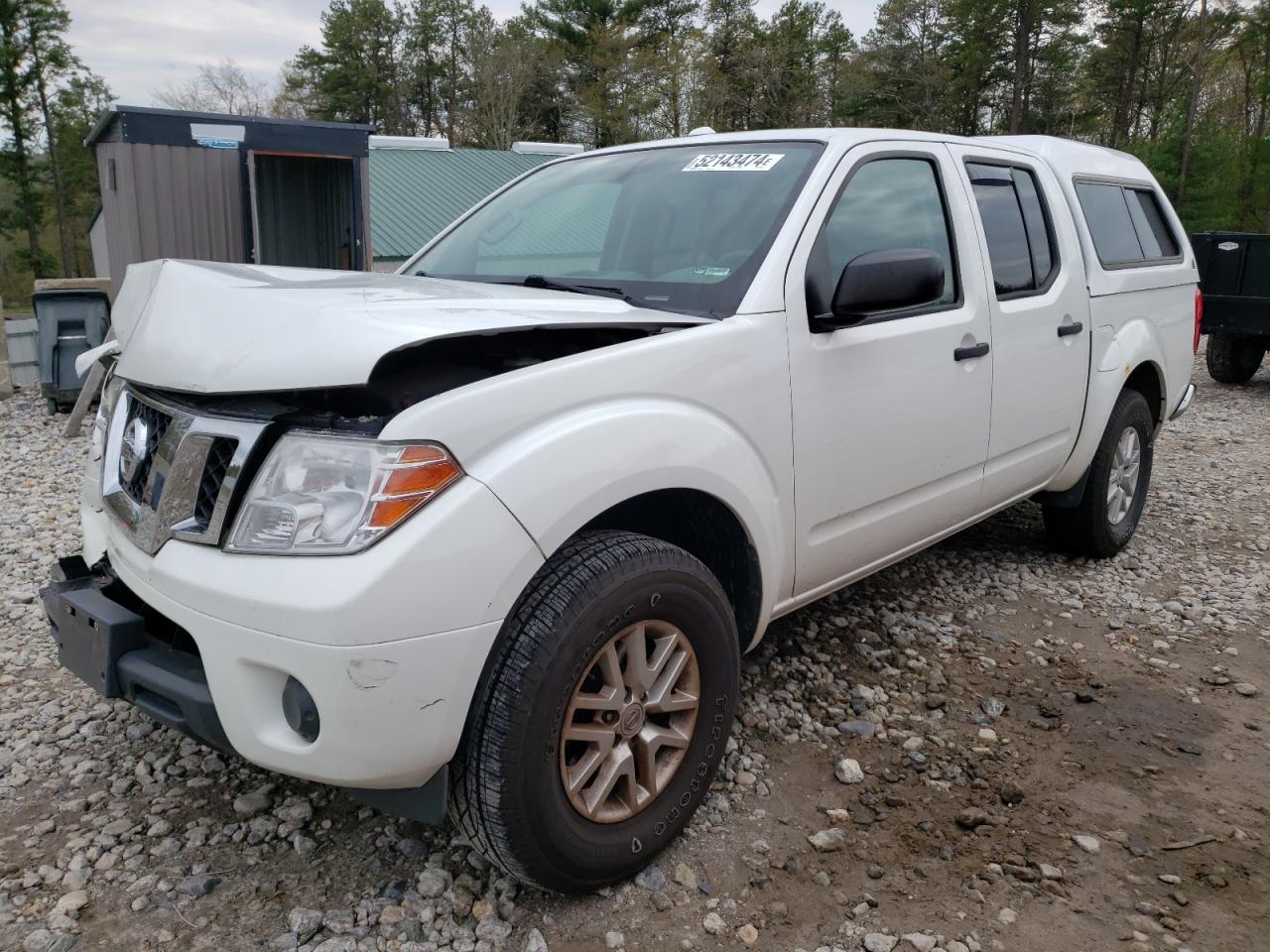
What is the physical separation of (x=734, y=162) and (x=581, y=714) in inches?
73.0

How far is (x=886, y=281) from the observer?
103 inches

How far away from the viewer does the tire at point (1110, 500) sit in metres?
4.50

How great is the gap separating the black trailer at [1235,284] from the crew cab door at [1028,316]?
7.80m

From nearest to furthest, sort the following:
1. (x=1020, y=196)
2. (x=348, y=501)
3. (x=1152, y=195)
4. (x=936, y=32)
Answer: (x=348, y=501) < (x=1020, y=196) < (x=1152, y=195) < (x=936, y=32)

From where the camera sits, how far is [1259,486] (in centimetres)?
655

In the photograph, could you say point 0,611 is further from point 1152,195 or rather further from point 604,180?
point 1152,195

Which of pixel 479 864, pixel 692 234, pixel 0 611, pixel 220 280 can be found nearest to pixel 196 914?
pixel 479 864

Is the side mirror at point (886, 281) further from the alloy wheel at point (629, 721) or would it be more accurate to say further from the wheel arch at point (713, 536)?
the alloy wheel at point (629, 721)

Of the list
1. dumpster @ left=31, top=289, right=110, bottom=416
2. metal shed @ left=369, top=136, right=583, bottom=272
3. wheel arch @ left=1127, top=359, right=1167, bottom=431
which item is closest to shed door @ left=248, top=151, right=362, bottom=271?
metal shed @ left=369, top=136, right=583, bottom=272

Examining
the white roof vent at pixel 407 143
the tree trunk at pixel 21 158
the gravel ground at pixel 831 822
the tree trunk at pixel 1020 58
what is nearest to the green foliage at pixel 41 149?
the tree trunk at pixel 21 158

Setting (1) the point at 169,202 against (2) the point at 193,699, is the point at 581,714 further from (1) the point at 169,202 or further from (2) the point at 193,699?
(1) the point at 169,202

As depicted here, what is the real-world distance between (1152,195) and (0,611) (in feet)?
19.4

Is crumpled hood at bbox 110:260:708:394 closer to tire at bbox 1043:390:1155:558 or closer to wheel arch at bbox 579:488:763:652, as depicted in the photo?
wheel arch at bbox 579:488:763:652

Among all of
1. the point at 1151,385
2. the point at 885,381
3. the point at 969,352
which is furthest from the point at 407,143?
the point at 885,381
